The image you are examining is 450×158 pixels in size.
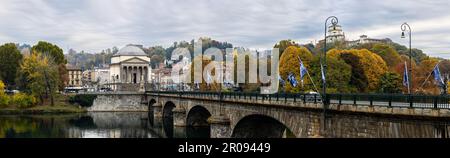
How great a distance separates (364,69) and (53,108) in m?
66.1

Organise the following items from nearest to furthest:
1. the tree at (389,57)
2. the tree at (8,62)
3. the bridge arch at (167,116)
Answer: the bridge arch at (167,116) < the tree at (389,57) < the tree at (8,62)

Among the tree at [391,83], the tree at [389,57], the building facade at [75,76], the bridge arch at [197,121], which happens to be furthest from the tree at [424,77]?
the building facade at [75,76]

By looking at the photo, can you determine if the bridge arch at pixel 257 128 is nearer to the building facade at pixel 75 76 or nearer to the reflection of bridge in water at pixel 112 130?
the reflection of bridge in water at pixel 112 130

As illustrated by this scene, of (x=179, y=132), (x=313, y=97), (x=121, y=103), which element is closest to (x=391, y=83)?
(x=179, y=132)

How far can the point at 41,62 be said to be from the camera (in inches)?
4210

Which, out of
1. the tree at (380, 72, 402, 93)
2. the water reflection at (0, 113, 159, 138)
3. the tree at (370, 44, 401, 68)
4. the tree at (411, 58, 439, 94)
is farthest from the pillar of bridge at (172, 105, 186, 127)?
the tree at (370, 44, 401, 68)

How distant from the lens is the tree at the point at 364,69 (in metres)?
82.4

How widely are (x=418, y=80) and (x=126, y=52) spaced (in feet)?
372

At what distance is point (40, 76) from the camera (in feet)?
346

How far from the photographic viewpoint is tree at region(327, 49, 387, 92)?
270 ft

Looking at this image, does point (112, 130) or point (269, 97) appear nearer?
point (269, 97)

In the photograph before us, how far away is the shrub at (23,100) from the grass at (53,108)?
106cm

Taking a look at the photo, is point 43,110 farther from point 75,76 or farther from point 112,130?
point 75,76

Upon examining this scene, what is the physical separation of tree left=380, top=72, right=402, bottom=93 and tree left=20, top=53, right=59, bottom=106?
232 ft
